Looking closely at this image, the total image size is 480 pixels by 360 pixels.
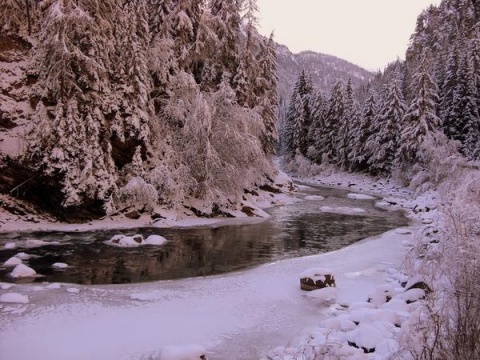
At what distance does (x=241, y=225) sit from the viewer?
21750mm

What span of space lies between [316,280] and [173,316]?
402 cm

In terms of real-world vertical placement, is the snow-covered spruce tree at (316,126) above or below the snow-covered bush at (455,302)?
above

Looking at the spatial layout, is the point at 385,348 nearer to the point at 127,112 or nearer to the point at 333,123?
the point at 127,112

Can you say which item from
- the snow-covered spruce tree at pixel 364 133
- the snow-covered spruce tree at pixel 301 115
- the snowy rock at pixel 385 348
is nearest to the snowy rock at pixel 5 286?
the snowy rock at pixel 385 348

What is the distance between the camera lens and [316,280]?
35.7 feet

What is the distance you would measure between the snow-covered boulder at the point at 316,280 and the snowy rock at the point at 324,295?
0.31 metres

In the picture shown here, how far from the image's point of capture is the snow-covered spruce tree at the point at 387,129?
4422cm

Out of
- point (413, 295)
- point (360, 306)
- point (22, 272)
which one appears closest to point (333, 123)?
point (360, 306)

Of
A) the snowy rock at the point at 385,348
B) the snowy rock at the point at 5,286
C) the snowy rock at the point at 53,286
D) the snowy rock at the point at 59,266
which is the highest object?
the snowy rock at the point at 385,348

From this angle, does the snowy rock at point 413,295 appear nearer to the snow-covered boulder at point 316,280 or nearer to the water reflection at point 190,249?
the snow-covered boulder at point 316,280

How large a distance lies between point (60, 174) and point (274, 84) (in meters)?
27.2

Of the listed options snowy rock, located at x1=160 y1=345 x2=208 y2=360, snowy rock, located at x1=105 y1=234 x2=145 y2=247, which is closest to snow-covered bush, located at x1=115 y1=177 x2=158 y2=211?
snowy rock, located at x1=105 y1=234 x2=145 y2=247

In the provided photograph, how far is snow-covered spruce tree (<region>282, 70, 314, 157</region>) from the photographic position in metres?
58.1

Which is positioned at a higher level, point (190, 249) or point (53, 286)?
point (53, 286)
